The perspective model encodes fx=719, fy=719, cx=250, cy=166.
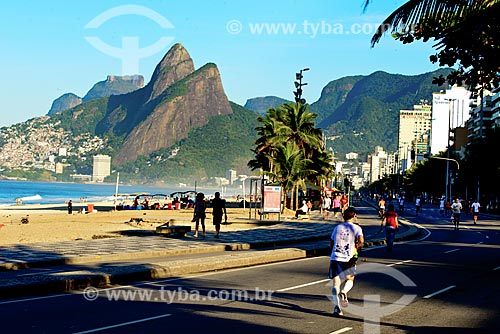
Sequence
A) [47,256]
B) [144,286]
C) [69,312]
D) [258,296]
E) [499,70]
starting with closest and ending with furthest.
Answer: [69,312]
[258,296]
[144,286]
[47,256]
[499,70]

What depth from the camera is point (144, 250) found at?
20578mm

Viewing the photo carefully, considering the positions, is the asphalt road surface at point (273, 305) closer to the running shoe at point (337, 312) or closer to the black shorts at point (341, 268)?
the running shoe at point (337, 312)

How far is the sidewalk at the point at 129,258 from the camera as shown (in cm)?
1334

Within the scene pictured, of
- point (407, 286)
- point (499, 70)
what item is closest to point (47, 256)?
point (407, 286)

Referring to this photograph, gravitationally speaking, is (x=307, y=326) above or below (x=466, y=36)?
below

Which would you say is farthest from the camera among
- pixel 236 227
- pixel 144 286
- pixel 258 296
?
pixel 236 227

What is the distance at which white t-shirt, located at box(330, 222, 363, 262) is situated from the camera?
11031mm

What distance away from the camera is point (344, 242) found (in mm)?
11070

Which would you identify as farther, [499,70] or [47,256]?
[499,70]

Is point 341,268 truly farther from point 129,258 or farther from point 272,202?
point 272,202

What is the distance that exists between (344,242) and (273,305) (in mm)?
1645

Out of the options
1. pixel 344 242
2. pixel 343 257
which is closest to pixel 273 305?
pixel 343 257

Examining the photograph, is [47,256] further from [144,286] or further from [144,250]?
[144,286]

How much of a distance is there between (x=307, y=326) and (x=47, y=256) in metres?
10.4
